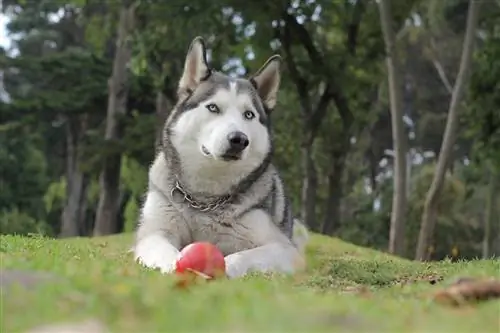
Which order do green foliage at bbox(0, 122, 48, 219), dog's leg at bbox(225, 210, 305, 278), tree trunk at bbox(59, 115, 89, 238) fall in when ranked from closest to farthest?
dog's leg at bbox(225, 210, 305, 278) < tree trunk at bbox(59, 115, 89, 238) < green foliage at bbox(0, 122, 48, 219)

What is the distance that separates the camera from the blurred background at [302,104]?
1602 centimetres

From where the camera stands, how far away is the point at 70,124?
98.9 ft

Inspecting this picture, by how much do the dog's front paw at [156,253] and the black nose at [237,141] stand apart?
0.89 meters

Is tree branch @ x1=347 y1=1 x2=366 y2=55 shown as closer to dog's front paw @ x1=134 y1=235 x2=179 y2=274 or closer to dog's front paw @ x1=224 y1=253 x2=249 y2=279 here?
dog's front paw @ x1=134 y1=235 x2=179 y2=274

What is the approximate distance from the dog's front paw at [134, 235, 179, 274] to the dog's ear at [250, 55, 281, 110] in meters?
1.60

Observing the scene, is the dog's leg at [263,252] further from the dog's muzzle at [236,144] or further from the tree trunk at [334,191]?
the tree trunk at [334,191]

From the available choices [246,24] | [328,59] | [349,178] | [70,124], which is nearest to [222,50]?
[246,24]

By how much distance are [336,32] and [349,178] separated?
1638cm

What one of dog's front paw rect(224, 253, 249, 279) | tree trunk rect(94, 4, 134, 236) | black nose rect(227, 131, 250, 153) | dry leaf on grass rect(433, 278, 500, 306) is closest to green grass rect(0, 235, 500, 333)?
dry leaf on grass rect(433, 278, 500, 306)

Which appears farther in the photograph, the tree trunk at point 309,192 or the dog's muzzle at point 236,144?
the tree trunk at point 309,192

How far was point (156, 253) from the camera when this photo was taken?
597 centimetres

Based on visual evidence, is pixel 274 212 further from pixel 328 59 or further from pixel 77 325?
pixel 328 59

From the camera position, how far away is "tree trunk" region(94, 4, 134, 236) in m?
21.1

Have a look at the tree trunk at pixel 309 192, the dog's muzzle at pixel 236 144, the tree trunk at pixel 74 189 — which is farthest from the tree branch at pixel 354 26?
the tree trunk at pixel 74 189
